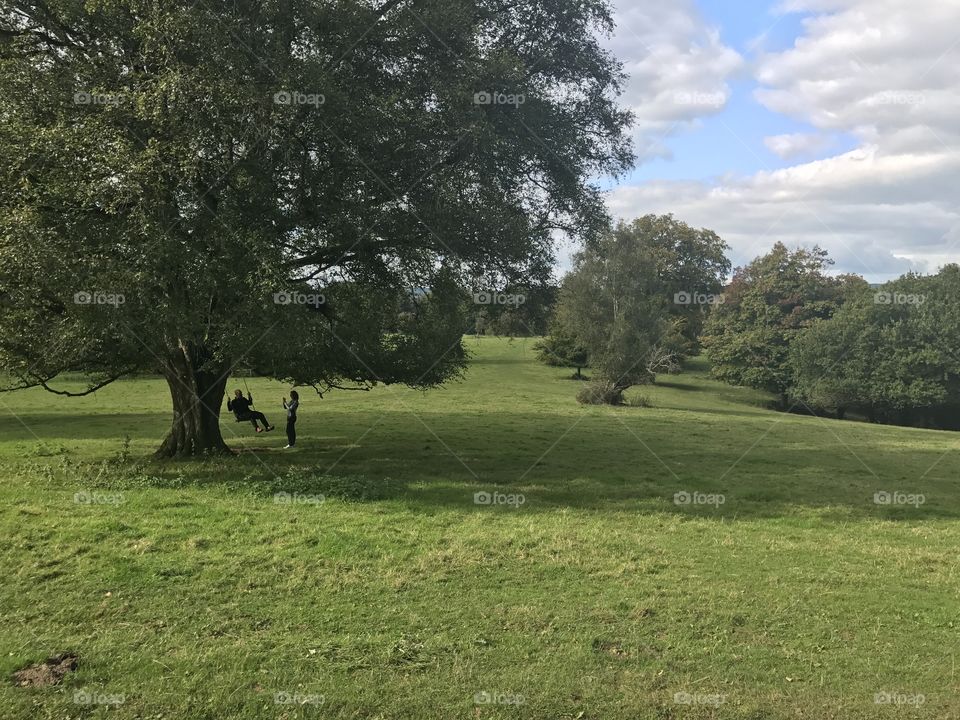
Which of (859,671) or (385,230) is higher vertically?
(385,230)

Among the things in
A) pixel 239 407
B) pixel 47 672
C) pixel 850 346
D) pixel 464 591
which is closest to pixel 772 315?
pixel 850 346

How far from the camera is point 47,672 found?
683cm

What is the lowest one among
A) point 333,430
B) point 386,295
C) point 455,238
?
point 333,430

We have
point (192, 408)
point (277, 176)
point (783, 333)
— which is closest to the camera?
point (277, 176)

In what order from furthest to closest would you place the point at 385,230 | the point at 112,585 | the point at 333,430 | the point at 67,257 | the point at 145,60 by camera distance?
the point at 333,430 < the point at 385,230 < the point at 145,60 < the point at 67,257 < the point at 112,585

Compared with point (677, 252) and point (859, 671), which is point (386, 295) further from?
point (677, 252)

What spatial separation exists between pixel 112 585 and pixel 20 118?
10125mm

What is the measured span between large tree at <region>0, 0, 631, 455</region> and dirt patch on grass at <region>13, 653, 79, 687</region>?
7.92 meters

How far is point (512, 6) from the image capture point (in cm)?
1859

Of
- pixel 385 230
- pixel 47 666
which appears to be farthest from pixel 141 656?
pixel 385 230

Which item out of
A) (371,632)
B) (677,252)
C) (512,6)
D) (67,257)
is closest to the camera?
(371,632)

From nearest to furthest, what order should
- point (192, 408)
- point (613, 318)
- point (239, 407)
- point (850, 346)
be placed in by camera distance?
point (192, 408), point (239, 407), point (613, 318), point (850, 346)

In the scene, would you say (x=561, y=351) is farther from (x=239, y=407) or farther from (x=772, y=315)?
(x=239, y=407)

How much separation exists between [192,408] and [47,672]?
44.0 feet
